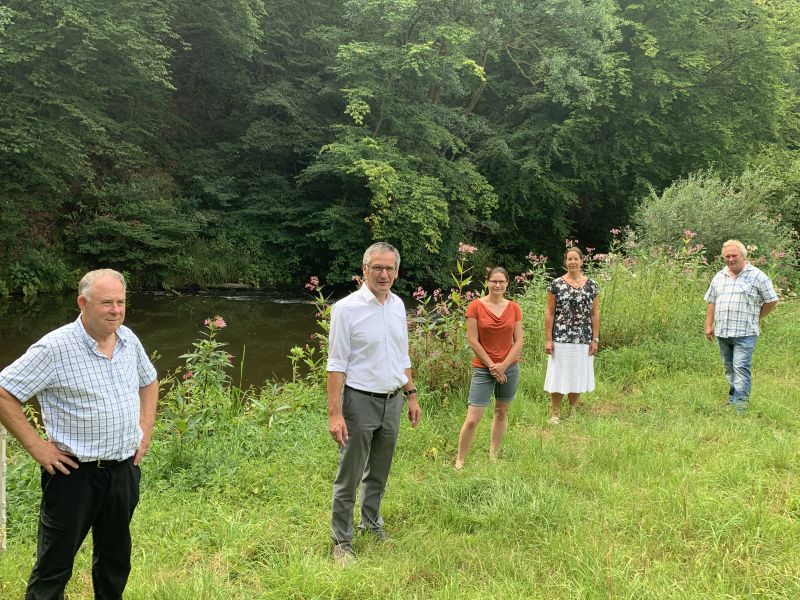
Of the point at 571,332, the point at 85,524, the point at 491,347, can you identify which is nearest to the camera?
the point at 85,524

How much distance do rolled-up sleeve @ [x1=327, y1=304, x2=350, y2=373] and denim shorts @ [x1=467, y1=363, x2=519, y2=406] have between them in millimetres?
1657

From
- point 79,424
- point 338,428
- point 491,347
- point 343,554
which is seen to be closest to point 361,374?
point 338,428

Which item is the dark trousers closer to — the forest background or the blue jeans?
the blue jeans

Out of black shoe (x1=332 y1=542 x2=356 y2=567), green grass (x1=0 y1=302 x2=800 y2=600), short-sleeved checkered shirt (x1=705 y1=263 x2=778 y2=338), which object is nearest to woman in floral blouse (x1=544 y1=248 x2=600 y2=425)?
green grass (x1=0 y1=302 x2=800 y2=600)

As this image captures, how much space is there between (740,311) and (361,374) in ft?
13.9

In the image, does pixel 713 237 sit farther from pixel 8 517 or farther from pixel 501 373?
pixel 8 517

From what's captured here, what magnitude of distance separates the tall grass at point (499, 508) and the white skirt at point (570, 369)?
1.05 ft

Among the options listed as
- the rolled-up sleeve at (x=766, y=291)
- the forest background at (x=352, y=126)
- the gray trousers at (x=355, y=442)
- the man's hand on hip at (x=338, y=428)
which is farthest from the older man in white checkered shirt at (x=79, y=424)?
the forest background at (x=352, y=126)

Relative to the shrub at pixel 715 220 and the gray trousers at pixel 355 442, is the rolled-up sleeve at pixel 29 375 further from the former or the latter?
the shrub at pixel 715 220

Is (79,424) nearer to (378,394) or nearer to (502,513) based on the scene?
(378,394)

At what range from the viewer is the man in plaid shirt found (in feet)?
18.6

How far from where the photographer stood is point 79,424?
2434 mm

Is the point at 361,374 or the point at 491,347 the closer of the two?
the point at 361,374

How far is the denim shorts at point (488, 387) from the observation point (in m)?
4.56
